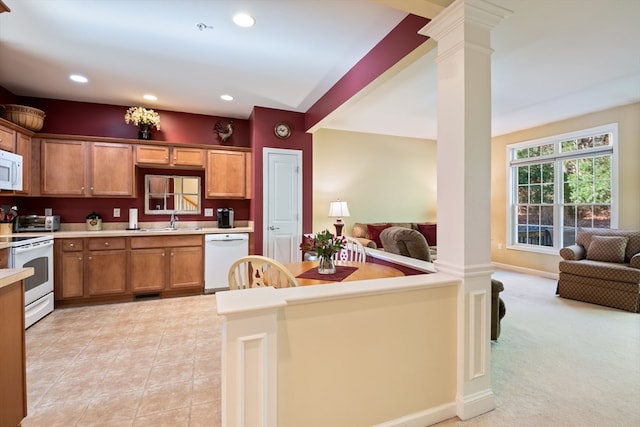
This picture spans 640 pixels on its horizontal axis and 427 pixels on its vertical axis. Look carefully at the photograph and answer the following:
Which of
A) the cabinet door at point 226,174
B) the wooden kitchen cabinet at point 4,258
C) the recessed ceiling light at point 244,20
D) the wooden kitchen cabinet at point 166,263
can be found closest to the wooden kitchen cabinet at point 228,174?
the cabinet door at point 226,174

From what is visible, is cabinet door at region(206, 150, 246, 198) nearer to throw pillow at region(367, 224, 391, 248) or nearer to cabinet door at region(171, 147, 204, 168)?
cabinet door at region(171, 147, 204, 168)

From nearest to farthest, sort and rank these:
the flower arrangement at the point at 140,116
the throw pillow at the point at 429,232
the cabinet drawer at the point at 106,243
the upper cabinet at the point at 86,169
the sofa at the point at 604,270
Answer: the sofa at the point at 604,270, the cabinet drawer at the point at 106,243, the upper cabinet at the point at 86,169, the flower arrangement at the point at 140,116, the throw pillow at the point at 429,232

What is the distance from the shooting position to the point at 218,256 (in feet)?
13.6

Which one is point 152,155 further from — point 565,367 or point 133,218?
point 565,367

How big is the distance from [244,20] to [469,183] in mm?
2086

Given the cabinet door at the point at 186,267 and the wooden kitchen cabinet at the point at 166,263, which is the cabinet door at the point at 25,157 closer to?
the wooden kitchen cabinet at the point at 166,263

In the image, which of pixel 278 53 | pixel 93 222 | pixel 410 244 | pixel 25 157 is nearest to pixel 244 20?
pixel 278 53

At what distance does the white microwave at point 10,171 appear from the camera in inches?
119

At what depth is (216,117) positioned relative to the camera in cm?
471

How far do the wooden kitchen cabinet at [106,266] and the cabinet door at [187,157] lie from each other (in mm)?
1299

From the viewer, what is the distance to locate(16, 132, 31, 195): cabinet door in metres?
3.43

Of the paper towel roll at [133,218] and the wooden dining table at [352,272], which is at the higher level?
the paper towel roll at [133,218]

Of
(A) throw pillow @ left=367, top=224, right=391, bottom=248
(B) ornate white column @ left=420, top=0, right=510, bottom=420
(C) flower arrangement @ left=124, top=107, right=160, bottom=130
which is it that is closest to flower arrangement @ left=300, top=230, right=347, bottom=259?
(B) ornate white column @ left=420, top=0, right=510, bottom=420

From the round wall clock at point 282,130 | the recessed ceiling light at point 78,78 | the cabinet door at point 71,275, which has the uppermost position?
the recessed ceiling light at point 78,78
